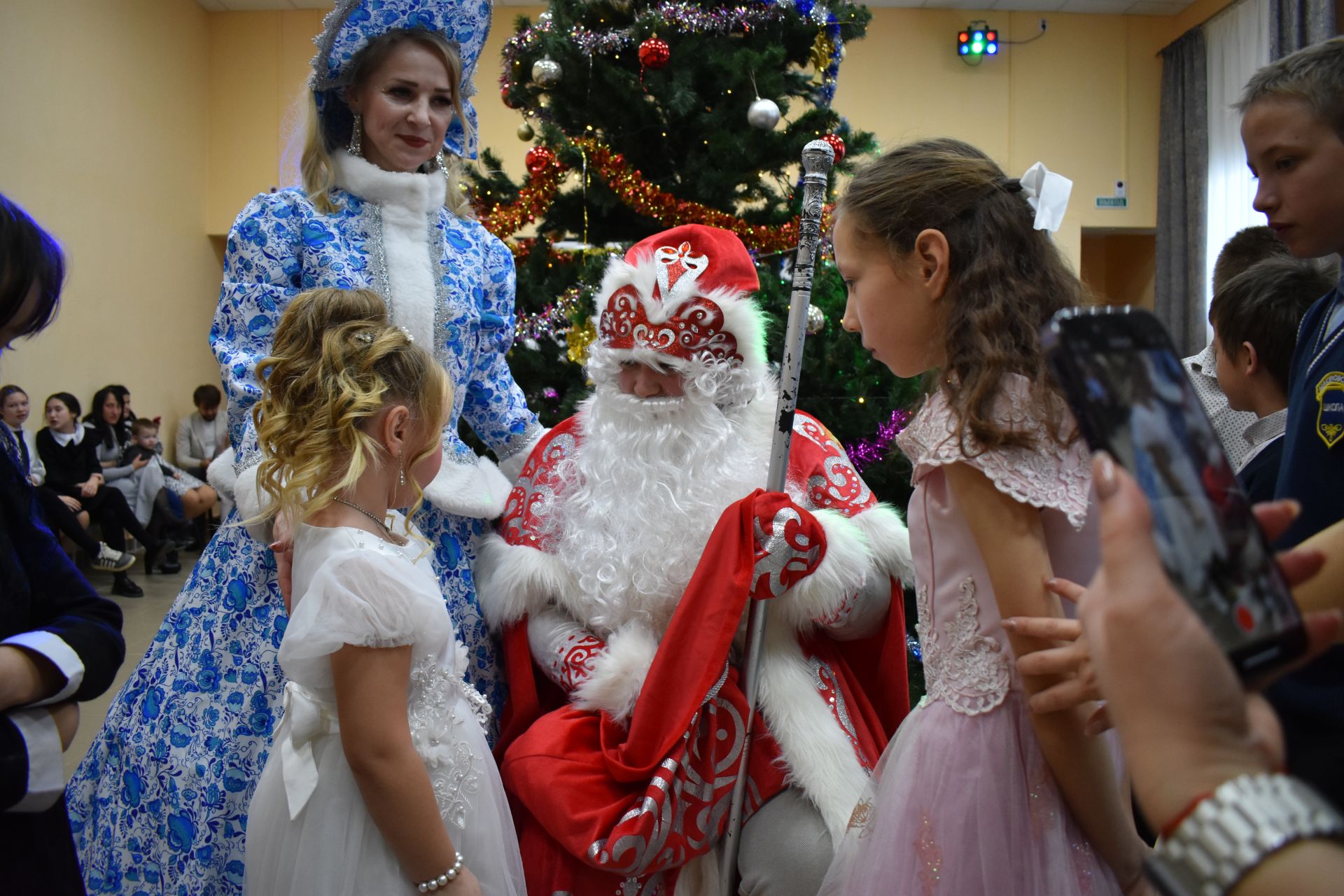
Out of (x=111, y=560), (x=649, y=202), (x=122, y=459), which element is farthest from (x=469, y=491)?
(x=122, y=459)

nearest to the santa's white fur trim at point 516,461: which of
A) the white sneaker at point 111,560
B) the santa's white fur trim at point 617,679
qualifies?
the santa's white fur trim at point 617,679

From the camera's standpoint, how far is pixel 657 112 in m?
3.38

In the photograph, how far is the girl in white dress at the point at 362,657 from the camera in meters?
1.31

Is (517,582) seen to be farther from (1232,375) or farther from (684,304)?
(1232,375)

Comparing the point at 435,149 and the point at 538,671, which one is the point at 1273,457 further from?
the point at 435,149

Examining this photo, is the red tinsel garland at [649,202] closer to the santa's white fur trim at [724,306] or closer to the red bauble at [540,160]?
the red bauble at [540,160]

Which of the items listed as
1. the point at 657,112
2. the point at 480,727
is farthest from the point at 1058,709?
the point at 657,112

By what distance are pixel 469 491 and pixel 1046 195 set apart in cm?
123

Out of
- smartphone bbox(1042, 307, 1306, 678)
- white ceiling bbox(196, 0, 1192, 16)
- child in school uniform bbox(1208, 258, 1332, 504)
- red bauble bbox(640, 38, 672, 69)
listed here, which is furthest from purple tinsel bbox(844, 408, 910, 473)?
white ceiling bbox(196, 0, 1192, 16)

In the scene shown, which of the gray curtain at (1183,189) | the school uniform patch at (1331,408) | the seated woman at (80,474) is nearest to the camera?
the school uniform patch at (1331,408)

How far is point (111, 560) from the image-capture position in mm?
6176

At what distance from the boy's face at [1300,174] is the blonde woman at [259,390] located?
1.44 m

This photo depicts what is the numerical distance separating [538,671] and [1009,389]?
124cm

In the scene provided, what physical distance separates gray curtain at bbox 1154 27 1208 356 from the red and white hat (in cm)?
734
